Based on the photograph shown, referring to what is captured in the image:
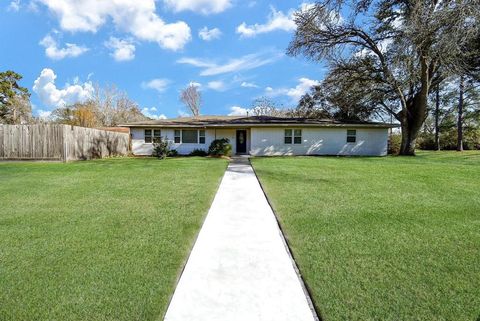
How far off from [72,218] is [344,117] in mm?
26490

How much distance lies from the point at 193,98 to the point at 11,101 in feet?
79.5

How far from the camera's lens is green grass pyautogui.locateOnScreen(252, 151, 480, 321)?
268 centimetres

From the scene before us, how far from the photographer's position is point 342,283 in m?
3.03

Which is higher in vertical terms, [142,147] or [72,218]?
[142,147]

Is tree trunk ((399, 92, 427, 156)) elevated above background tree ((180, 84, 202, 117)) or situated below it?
below

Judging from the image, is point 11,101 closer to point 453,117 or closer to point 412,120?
point 412,120

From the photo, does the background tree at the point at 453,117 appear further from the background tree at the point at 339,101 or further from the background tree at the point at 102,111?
the background tree at the point at 102,111

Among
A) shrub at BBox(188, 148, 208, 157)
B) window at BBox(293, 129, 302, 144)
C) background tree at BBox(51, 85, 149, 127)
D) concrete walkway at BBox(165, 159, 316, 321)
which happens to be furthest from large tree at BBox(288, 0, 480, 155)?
background tree at BBox(51, 85, 149, 127)

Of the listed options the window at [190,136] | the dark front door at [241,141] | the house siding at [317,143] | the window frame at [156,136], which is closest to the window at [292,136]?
the house siding at [317,143]

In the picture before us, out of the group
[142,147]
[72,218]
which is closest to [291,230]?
[72,218]

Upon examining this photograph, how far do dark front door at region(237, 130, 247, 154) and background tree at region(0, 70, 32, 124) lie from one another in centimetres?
2635

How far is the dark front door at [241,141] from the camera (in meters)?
22.4

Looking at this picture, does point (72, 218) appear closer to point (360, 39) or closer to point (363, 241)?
point (363, 241)

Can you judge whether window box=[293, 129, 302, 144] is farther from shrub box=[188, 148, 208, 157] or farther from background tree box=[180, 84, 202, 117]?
background tree box=[180, 84, 202, 117]
